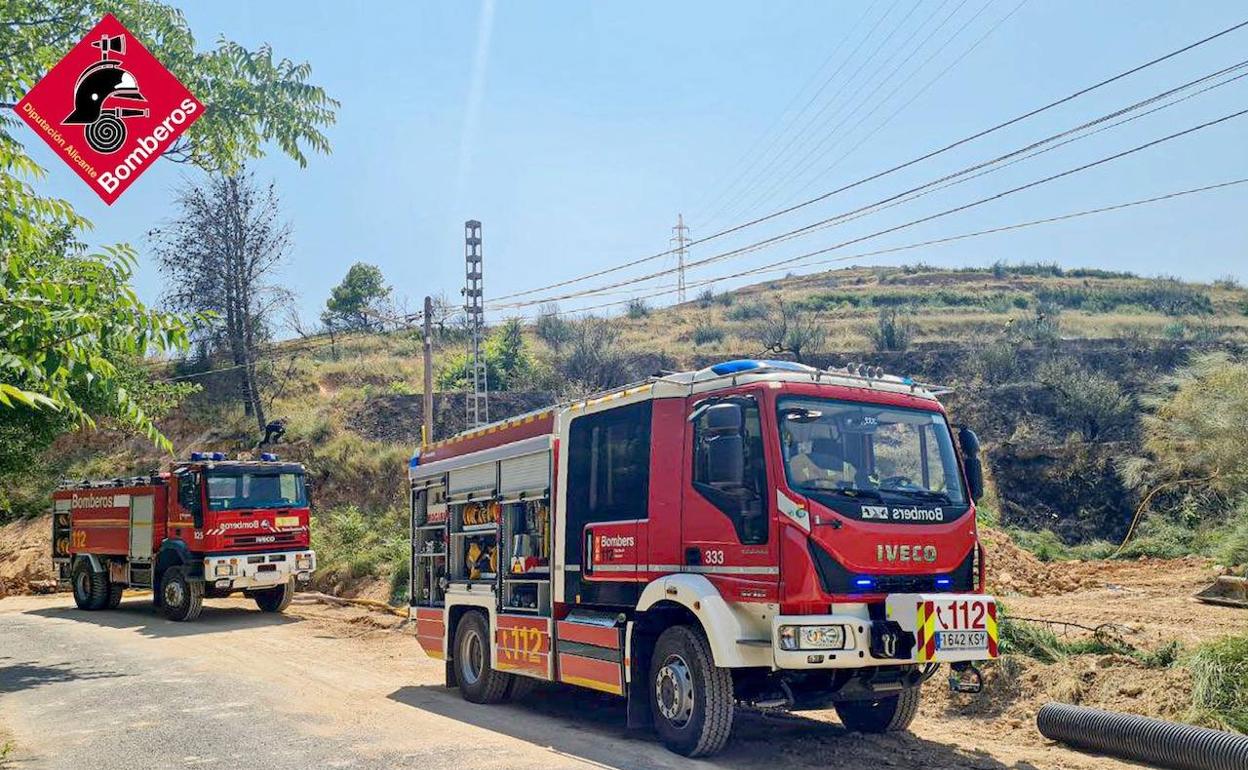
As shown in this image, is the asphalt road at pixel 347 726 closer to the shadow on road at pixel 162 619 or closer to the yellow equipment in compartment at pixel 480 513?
the yellow equipment in compartment at pixel 480 513

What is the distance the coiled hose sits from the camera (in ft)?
25.1

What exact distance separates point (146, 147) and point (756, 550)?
7.43 m

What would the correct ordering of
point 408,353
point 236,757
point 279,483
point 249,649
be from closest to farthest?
point 236,757
point 249,649
point 279,483
point 408,353

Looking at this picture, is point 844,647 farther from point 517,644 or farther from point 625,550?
point 517,644

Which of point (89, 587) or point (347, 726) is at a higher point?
point (89, 587)

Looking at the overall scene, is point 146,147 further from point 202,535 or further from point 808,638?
point 202,535

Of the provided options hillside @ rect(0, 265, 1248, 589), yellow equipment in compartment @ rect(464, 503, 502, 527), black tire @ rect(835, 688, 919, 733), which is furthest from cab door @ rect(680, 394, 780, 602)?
hillside @ rect(0, 265, 1248, 589)

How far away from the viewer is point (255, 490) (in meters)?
21.5

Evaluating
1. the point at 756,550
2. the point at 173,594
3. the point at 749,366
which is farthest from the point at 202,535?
the point at 756,550

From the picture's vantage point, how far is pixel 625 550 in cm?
955

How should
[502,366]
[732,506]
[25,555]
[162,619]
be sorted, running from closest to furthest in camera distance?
[732,506], [162,619], [25,555], [502,366]

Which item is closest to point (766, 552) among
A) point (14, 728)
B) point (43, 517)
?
point (14, 728)

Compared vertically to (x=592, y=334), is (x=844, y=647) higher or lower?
lower

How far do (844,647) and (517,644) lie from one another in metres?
4.26
